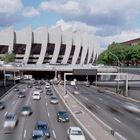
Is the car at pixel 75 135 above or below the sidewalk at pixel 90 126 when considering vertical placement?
above

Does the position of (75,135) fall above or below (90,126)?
above

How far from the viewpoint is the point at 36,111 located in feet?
200

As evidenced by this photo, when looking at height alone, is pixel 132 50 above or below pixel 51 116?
above

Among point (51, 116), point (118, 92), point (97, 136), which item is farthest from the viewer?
point (118, 92)

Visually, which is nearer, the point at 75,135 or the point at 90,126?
the point at 75,135

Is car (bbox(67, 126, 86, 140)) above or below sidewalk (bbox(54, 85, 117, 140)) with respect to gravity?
above

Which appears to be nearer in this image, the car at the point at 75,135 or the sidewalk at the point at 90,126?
the car at the point at 75,135

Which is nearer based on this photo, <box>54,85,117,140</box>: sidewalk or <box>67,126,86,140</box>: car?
<box>67,126,86,140</box>: car

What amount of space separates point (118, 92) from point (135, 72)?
1512 centimetres

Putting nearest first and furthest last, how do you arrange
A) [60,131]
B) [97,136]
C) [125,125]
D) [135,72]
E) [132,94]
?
1. [97,136]
2. [60,131]
3. [125,125]
4. [132,94]
5. [135,72]

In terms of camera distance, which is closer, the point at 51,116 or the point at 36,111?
the point at 51,116

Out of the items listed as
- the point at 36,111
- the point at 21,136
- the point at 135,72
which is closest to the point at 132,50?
the point at 135,72

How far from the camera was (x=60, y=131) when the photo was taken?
1661 inches

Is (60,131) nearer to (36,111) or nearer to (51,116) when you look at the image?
(51,116)
